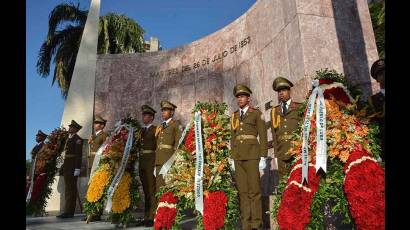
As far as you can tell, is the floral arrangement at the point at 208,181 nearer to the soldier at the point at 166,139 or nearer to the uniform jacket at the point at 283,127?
the uniform jacket at the point at 283,127

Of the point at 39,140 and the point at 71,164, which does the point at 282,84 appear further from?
the point at 39,140

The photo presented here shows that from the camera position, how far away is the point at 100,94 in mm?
14016

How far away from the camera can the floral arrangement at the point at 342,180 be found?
3631mm

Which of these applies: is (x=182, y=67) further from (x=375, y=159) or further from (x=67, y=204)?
(x=375, y=159)

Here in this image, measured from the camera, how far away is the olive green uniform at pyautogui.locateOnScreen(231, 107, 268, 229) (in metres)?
5.35

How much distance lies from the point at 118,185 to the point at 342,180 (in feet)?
14.6

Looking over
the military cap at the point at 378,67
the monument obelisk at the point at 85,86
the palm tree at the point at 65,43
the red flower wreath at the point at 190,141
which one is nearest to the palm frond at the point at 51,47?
the palm tree at the point at 65,43

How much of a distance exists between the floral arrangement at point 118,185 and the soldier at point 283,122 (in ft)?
9.88

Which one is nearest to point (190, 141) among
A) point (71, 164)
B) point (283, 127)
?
point (283, 127)

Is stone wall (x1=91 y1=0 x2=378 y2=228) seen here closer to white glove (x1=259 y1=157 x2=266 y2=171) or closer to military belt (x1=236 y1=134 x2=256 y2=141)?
white glove (x1=259 y1=157 x2=266 y2=171)
